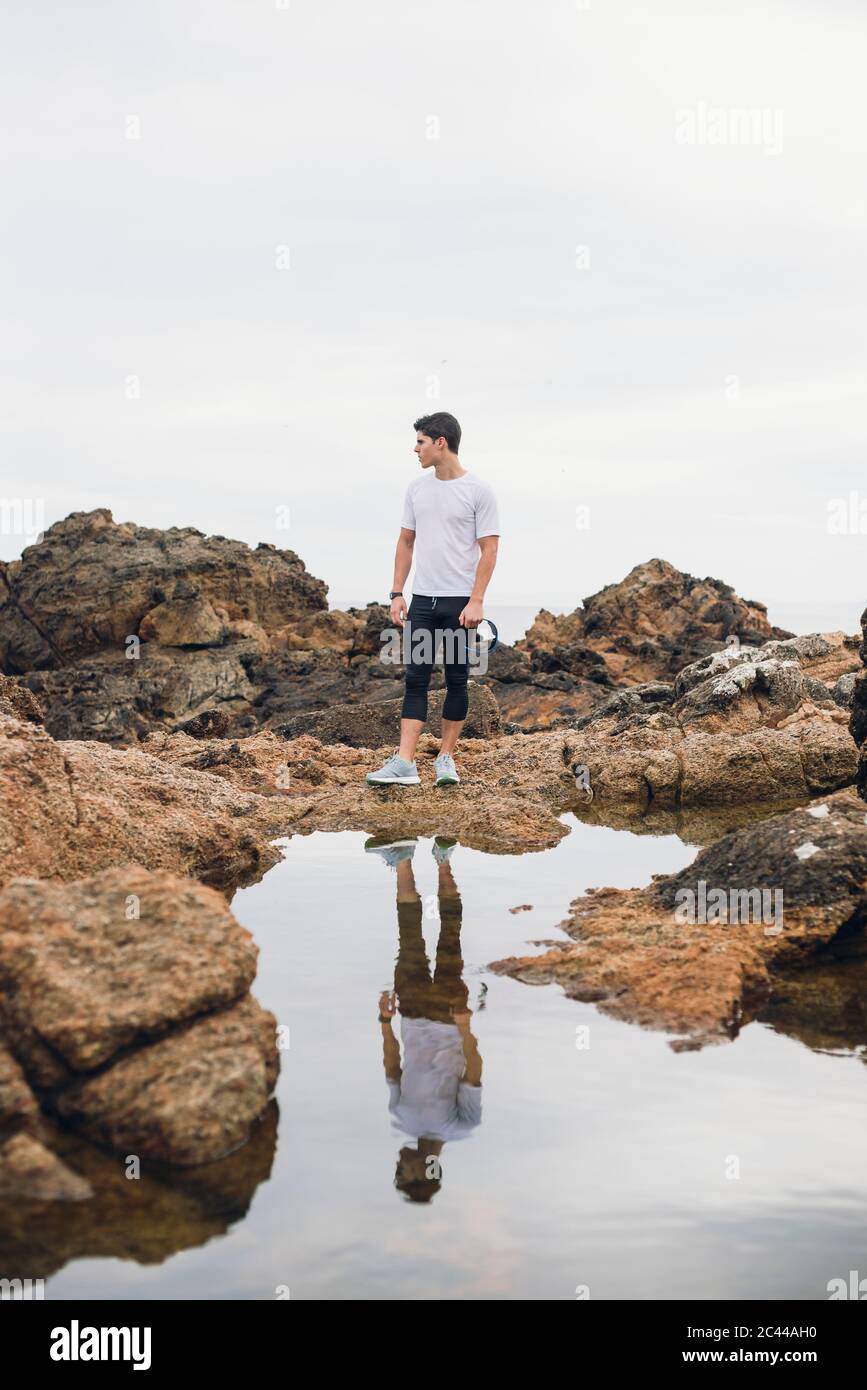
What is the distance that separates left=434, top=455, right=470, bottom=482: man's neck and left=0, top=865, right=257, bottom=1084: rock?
4607 mm

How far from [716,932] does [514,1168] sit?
195 cm

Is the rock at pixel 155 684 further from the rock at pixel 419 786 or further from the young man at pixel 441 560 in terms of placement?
the young man at pixel 441 560

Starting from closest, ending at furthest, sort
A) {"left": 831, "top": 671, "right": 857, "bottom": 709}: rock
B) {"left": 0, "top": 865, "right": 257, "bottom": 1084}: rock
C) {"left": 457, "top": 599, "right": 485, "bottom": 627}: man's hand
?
{"left": 0, "top": 865, "right": 257, "bottom": 1084}: rock → {"left": 457, "top": 599, "right": 485, "bottom": 627}: man's hand → {"left": 831, "top": 671, "right": 857, "bottom": 709}: rock

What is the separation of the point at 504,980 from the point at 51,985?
1.75 m

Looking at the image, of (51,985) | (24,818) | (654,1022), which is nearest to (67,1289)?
(51,985)

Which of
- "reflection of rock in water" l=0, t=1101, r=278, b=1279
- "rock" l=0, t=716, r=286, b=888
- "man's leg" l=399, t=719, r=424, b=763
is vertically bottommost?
"reflection of rock in water" l=0, t=1101, r=278, b=1279

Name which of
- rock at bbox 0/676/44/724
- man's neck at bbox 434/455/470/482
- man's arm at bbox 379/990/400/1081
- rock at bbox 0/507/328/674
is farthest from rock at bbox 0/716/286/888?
rock at bbox 0/507/328/674

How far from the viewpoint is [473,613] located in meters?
7.68

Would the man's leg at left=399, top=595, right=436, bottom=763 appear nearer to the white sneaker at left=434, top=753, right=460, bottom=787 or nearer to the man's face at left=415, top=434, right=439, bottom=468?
the white sneaker at left=434, top=753, right=460, bottom=787

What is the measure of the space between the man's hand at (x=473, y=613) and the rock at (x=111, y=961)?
13.8 feet

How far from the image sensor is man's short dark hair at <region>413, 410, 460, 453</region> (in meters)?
7.68

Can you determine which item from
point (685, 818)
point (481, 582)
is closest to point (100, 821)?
point (481, 582)

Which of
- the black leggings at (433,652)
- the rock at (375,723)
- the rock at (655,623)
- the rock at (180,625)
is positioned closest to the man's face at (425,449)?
the black leggings at (433,652)
